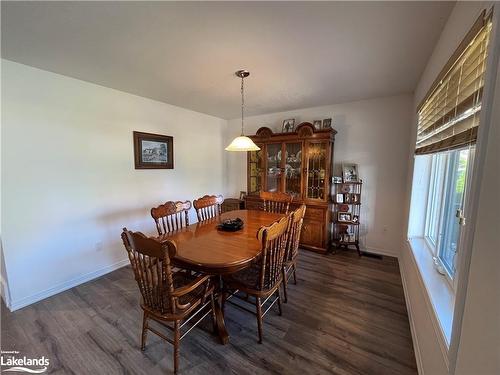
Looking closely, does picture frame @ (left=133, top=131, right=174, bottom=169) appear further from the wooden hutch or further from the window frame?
the window frame

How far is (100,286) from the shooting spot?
102 inches

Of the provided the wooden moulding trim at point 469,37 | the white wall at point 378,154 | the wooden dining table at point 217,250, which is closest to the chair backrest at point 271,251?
the wooden dining table at point 217,250

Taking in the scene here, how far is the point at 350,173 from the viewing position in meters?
3.43

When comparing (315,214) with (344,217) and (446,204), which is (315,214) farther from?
(446,204)

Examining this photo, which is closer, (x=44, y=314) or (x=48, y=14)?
(x=48, y=14)

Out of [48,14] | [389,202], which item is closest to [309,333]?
[389,202]

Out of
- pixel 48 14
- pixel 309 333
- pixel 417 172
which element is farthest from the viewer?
pixel 417 172

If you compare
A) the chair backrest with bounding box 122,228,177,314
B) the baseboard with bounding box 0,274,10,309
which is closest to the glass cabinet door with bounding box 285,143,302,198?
the chair backrest with bounding box 122,228,177,314

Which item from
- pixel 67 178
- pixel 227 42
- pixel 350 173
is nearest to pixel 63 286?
pixel 67 178

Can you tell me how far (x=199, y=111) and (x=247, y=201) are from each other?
6.30 ft

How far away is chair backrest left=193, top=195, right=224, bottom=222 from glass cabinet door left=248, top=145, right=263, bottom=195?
1.35m

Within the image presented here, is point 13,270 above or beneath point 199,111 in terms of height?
beneath

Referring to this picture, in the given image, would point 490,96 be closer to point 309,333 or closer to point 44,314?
point 309,333

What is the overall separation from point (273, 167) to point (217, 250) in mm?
2561
